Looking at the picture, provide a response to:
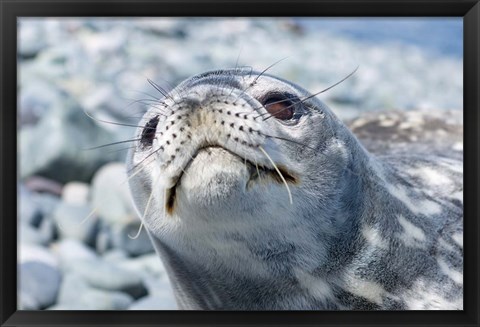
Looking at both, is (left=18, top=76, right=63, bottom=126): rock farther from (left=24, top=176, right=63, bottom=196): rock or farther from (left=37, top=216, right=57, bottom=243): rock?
(left=37, top=216, right=57, bottom=243): rock

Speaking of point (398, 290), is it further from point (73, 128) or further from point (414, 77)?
point (414, 77)

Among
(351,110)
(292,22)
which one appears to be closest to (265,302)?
(351,110)

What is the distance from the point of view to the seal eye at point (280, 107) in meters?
2.15

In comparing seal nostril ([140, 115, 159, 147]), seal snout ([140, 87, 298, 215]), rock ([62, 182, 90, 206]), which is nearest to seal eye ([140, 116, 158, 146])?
seal nostril ([140, 115, 159, 147])

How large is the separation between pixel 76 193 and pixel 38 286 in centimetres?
160

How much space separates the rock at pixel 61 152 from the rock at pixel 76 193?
8cm

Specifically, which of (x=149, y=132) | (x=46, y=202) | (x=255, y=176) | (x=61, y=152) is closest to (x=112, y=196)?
(x=46, y=202)

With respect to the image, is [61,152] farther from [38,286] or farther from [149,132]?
[149,132]

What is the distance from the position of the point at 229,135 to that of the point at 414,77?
813 cm

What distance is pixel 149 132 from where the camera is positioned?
7.43ft

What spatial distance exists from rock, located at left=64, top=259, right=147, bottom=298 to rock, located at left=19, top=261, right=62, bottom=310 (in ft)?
0.46

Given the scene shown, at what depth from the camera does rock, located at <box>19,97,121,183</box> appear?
549 centimetres
